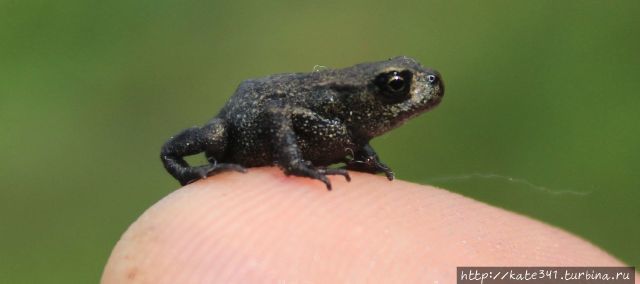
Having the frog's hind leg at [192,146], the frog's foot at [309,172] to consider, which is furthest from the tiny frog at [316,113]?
the frog's foot at [309,172]

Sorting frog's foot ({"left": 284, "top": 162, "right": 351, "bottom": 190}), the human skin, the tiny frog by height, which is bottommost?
the human skin

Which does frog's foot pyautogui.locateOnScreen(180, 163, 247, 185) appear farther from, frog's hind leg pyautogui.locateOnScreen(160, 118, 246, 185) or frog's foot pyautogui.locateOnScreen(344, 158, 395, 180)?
frog's foot pyautogui.locateOnScreen(344, 158, 395, 180)

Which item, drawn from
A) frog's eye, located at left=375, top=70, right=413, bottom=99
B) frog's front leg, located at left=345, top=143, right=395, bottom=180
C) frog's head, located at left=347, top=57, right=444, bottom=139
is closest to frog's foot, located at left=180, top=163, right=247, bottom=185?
frog's head, located at left=347, top=57, right=444, bottom=139

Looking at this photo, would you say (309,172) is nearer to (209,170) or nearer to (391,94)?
(209,170)

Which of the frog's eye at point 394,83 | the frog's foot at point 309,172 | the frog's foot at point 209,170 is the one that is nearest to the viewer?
the frog's foot at point 309,172

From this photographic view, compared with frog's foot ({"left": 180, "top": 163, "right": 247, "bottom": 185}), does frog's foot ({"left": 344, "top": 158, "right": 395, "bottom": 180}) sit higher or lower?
lower

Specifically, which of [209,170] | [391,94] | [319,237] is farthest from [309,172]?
[391,94]

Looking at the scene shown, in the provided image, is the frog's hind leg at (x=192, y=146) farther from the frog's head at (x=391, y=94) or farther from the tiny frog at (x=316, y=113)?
the frog's head at (x=391, y=94)
